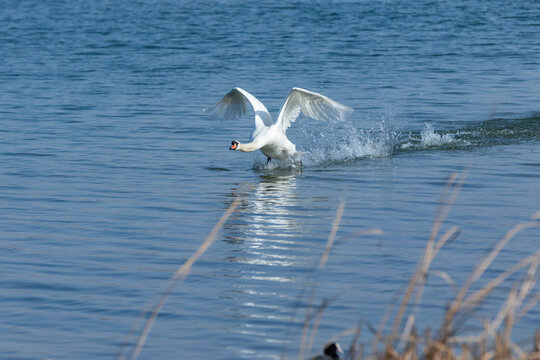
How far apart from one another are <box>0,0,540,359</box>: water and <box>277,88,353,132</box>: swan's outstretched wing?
24.1 inches

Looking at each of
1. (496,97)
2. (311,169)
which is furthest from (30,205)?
(496,97)

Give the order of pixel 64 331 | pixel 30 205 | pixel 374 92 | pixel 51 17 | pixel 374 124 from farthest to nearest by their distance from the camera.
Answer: pixel 51 17 < pixel 374 92 < pixel 374 124 < pixel 30 205 < pixel 64 331

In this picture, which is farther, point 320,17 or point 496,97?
point 320,17

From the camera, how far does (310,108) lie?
12422mm

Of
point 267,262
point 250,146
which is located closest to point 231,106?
point 250,146

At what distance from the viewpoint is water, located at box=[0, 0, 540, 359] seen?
632 centimetres

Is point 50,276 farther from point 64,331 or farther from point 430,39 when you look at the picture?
point 430,39

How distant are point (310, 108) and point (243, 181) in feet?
4.79

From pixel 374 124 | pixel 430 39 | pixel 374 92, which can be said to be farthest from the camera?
pixel 430 39

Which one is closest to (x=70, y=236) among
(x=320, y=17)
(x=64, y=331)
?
(x=64, y=331)

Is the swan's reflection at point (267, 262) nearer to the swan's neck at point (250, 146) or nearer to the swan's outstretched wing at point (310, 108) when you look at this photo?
the swan's neck at point (250, 146)

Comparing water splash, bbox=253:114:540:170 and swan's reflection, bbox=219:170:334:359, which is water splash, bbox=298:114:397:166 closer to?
water splash, bbox=253:114:540:170

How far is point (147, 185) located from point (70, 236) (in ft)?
8.25

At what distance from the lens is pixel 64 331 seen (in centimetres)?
610
